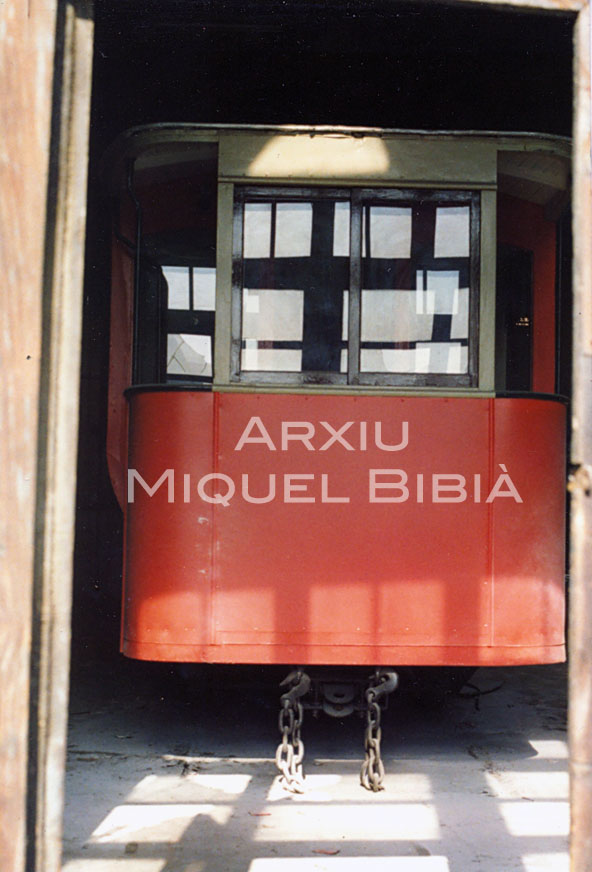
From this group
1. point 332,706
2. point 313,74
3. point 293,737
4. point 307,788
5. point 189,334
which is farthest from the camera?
point 313,74

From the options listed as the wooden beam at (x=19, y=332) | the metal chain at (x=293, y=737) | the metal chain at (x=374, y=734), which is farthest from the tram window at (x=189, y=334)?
the wooden beam at (x=19, y=332)

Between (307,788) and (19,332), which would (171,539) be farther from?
(19,332)

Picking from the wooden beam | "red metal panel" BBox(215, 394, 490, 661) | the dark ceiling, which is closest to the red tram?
"red metal panel" BBox(215, 394, 490, 661)

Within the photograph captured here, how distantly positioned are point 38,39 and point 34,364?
62 cm

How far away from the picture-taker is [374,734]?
3703mm

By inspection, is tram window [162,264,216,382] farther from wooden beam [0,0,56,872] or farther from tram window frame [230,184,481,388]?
wooden beam [0,0,56,872]

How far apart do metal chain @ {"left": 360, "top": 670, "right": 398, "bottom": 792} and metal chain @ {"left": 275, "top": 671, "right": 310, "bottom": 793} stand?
11.1 inches

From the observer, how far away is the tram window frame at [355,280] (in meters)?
3.61

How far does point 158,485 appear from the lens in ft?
11.8

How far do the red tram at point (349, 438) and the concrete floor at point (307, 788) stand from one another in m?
0.53

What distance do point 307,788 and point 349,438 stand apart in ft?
5.02

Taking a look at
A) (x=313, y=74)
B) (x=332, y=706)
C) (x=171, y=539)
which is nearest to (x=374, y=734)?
(x=332, y=706)

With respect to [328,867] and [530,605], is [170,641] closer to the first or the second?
[328,867]

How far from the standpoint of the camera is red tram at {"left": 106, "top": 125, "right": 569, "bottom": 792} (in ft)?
11.6
